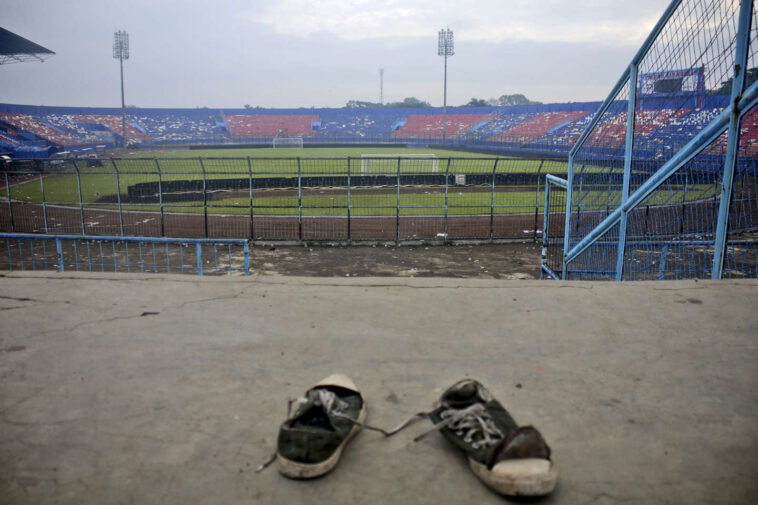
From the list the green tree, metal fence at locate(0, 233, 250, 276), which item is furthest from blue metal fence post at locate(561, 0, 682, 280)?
the green tree

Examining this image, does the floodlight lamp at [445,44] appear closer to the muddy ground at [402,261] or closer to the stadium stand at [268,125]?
the stadium stand at [268,125]

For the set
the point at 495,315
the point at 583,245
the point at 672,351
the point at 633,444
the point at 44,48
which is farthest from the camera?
the point at 44,48

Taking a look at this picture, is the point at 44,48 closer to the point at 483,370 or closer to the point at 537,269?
the point at 537,269

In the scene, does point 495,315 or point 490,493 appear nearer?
point 490,493

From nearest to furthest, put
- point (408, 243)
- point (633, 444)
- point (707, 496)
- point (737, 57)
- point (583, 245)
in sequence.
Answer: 1. point (707, 496)
2. point (633, 444)
3. point (737, 57)
4. point (583, 245)
5. point (408, 243)

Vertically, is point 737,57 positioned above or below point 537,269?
above

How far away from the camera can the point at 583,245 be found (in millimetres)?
6629

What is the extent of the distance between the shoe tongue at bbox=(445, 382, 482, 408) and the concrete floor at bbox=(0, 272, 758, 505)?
0.18 m

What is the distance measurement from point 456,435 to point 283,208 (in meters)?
17.4

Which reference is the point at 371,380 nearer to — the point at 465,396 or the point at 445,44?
the point at 465,396

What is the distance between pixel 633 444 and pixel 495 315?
1.52 metres

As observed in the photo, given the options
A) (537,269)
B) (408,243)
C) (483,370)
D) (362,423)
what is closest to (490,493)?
(362,423)

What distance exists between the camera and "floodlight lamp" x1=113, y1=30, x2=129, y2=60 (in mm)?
68062

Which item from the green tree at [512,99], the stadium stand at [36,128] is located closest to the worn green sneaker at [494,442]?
the stadium stand at [36,128]
